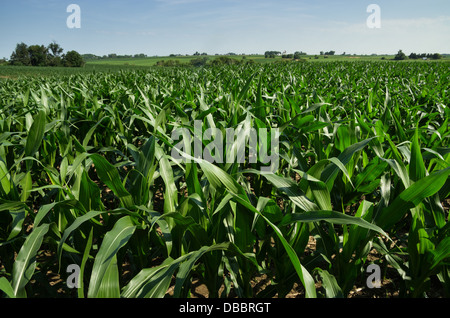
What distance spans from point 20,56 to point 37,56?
5655 millimetres

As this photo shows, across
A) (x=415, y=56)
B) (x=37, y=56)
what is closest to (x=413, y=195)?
(x=415, y=56)

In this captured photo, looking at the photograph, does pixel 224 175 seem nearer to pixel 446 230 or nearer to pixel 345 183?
pixel 446 230

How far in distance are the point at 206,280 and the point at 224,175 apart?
543 millimetres

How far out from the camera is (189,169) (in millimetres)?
1259

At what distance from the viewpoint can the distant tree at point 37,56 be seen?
64.5m

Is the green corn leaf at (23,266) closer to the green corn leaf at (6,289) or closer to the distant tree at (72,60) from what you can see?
the green corn leaf at (6,289)

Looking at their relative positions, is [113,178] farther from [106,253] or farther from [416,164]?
[416,164]

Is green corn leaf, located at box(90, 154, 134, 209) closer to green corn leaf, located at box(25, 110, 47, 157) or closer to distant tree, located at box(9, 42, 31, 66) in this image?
green corn leaf, located at box(25, 110, 47, 157)

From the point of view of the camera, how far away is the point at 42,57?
2539 inches

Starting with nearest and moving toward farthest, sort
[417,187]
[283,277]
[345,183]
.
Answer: [417,187]
[283,277]
[345,183]

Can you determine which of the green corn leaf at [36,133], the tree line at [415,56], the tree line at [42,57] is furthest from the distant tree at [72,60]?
the green corn leaf at [36,133]

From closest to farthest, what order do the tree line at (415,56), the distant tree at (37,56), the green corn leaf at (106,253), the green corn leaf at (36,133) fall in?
the green corn leaf at (106,253)
the green corn leaf at (36,133)
the tree line at (415,56)
the distant tree at (37,56)
